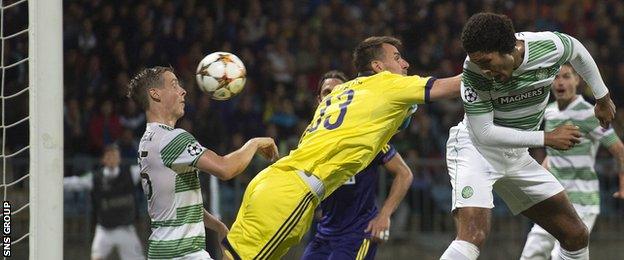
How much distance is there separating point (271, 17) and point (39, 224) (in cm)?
1016

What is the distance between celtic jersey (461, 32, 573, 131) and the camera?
6.38 m

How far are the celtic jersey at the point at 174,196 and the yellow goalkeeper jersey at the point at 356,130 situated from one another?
1.88 feet

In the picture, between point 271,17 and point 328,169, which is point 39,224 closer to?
point 328,169

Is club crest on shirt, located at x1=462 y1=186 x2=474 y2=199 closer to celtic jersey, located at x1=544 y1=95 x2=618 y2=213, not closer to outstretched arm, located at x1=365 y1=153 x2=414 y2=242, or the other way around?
outstretched arm, located at x1=365 y1=153 x2=414 y2=242

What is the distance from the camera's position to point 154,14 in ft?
51.0

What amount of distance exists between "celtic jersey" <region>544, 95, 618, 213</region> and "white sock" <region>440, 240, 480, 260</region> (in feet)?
10.6

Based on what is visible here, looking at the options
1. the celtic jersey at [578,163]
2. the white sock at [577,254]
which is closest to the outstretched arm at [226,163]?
the white sock at [577,254]

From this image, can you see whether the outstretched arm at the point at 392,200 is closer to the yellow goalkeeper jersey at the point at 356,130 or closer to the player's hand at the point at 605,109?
the yellow goalkeeper jersey at the point at 356,130

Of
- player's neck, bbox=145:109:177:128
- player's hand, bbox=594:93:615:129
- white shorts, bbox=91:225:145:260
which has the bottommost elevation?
white shorts, bbox=91:225:145:260

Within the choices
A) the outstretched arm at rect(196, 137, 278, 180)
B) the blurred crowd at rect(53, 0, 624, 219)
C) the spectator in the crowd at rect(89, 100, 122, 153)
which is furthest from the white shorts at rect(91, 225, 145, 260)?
the outstretched arm at rect(196, 137, 278, 180)

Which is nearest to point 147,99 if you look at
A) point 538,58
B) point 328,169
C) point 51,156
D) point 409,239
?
point 51,156

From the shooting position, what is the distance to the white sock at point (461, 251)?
6.62m

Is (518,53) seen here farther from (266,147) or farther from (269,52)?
(269,52)

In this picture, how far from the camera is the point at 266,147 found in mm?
6266
